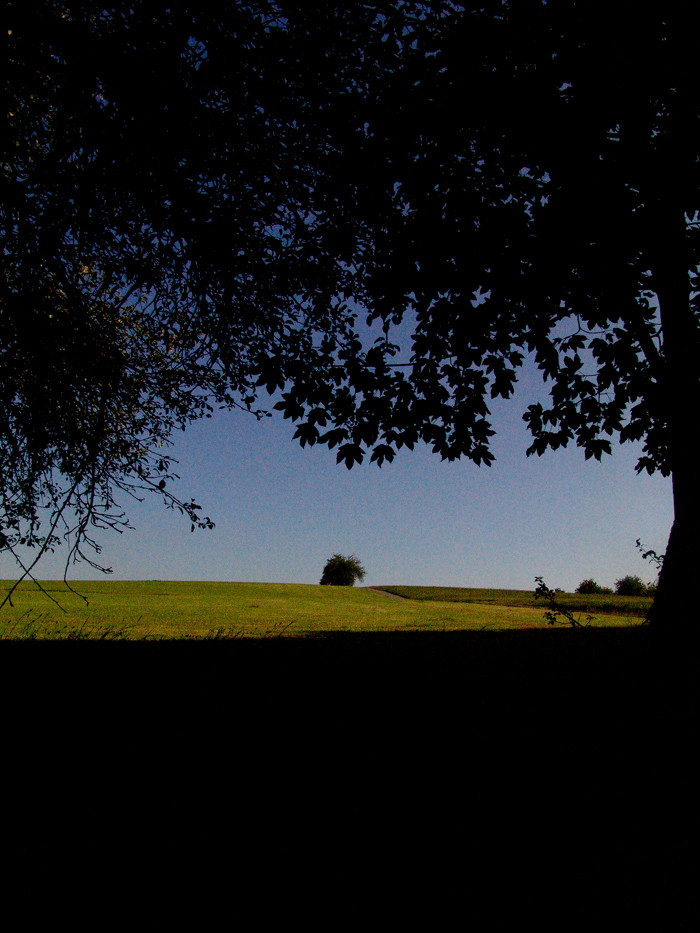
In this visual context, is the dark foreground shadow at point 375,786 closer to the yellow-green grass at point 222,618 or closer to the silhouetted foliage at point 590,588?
the yellow-green grass at point 222,618

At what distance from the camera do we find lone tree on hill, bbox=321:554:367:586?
90.6 m

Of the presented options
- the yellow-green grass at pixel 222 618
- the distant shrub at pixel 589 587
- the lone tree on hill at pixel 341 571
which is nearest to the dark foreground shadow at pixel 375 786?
the yellow-green grass at pixel 222 618

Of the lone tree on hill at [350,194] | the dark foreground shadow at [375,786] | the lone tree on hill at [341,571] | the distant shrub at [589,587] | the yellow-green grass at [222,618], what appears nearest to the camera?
the dark foreground shadow at [375,786]

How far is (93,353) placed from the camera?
24.6 ft

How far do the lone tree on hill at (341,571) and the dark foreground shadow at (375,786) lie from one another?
8677cm

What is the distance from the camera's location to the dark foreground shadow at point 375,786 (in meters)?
2.34

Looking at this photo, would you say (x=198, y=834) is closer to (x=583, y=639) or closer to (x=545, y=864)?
(x=545, y=864)

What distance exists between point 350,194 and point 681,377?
18.6 feet

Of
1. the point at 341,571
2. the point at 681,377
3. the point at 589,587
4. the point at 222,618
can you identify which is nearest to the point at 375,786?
the point at 681,377

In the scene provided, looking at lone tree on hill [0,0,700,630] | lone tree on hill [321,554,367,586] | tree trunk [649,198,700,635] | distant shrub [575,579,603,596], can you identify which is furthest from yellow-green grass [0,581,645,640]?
lone tree on hill [321,554,367,586]

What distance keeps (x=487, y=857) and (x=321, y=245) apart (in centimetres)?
796

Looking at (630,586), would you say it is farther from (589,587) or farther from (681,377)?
(681,377)

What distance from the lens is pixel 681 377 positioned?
7.28 m

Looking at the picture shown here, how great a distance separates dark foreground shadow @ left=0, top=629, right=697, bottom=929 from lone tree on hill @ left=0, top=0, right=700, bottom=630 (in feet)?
10.1
